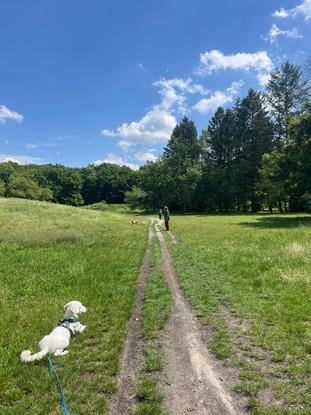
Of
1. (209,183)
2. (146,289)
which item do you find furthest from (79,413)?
(209,183)

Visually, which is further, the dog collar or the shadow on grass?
the shadow on grass

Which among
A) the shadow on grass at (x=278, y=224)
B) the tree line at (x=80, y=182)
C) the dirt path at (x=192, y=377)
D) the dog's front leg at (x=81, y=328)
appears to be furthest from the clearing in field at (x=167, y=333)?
the tree line at (x=80, y=182)

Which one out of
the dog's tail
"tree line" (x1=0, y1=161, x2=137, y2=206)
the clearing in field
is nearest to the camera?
the clearing in field

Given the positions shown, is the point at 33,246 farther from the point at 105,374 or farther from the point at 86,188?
the point at 86,188

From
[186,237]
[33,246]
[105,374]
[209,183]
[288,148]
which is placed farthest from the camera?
[209,183]

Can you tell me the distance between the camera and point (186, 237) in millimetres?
25891

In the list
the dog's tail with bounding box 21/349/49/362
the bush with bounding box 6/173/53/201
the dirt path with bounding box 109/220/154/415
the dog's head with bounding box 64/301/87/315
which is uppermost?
the bush with bounding box 6/173/53/201

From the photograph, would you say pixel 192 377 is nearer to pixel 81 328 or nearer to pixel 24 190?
pixel 81 328

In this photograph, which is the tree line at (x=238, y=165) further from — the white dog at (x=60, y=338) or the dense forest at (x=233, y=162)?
the white dog at (x=60, y=338)

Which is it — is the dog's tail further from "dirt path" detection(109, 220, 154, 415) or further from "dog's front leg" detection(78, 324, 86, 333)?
"dirt path" detection(109, 220, 154, 415)

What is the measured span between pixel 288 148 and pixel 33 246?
33.5 metres

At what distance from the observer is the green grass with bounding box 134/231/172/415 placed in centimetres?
576

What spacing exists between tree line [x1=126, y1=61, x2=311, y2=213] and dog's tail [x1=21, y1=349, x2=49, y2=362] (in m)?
54.9

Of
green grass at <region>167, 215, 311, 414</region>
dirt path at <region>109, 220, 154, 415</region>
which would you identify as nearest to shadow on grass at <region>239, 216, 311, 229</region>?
green grass at <region>167, 215, 311, 414</region>
